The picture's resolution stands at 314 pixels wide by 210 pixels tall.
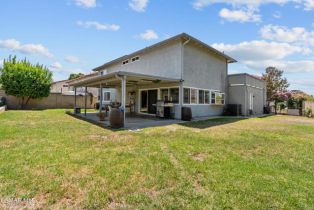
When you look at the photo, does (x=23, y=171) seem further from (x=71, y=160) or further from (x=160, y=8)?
(x=160, y=8)

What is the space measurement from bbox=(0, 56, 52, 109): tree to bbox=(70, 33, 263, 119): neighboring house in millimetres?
7290

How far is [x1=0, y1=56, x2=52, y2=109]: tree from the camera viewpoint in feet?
67.5

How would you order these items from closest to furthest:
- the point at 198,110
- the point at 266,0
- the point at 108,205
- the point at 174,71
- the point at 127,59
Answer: the point at 108,205 < the point at 266,0 < the point at 174,71 < the point at 198,110 < the point at 127,59

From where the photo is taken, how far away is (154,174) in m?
4.24

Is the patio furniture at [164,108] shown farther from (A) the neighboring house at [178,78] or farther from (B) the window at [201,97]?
(B) the window at [201,97]

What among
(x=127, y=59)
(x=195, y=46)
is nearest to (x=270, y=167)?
(x=195, y=46)

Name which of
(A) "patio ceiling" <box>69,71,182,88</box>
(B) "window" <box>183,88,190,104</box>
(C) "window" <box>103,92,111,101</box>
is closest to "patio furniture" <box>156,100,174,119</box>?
(B) "window" <box>183,88,190,104</box>

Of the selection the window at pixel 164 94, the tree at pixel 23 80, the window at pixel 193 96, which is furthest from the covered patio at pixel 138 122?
the tree at pixel 23 80

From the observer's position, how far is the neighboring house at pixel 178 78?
14.1 metres

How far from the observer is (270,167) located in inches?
188

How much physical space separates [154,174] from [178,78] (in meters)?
10.3

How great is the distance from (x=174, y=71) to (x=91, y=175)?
1119 cm

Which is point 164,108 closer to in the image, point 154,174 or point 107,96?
point 154,174

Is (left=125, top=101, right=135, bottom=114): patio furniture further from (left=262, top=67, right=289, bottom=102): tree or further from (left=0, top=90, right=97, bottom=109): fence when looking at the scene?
(left=262, top=67, right=289, bottom=102): tree
